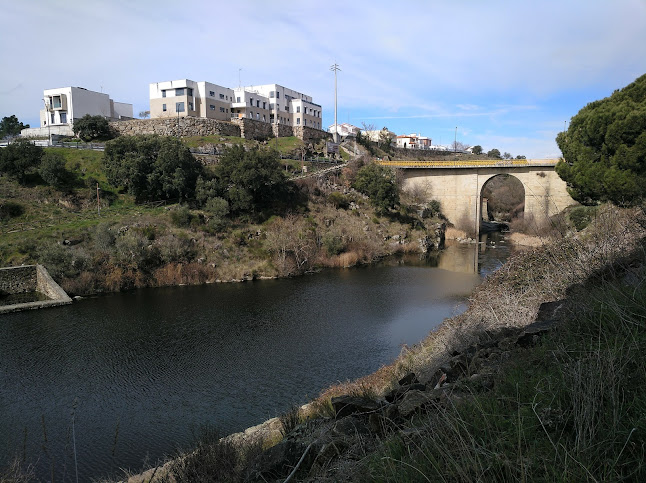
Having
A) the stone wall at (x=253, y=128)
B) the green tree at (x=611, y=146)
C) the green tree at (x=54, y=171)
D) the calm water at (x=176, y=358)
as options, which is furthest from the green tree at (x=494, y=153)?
the green tree at (x=54, y=171)

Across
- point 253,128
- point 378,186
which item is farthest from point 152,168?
point 253,128

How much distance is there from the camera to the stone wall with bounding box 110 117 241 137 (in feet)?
184

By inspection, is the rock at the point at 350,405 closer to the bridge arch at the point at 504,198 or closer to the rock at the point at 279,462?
the rock at the point at 279,462

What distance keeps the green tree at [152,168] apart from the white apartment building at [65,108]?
20516mm

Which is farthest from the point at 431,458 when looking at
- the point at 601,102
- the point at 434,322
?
the point at 601,102

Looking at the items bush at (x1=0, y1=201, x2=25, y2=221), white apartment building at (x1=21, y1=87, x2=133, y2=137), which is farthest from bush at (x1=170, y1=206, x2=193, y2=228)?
white apartment building at (x1=21, y1=87, x2=133, y2=137)

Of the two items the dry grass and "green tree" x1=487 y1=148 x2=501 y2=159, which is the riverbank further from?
"green tree" x1=487 y1=148 x2=501 y2=159

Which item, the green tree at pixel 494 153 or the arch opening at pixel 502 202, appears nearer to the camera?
the arch opening at pixel 502 202

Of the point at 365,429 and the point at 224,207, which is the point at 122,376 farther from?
the point at 224,207

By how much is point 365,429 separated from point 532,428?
276 cm

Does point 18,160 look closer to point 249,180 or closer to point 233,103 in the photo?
point 249,180

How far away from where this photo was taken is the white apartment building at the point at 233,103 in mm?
59094

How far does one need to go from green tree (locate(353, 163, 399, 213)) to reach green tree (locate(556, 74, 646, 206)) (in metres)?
17.5

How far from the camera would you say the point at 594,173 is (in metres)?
32.4
